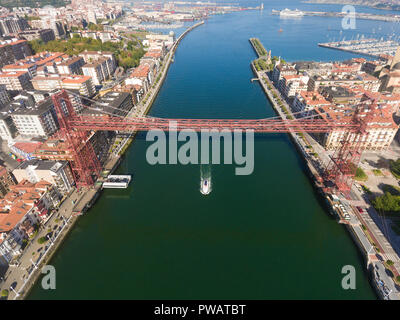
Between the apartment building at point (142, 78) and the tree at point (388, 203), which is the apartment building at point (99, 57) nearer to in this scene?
the apartment building at point (142, 78)

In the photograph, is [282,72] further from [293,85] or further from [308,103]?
[308,103]

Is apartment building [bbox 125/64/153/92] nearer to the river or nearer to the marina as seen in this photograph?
the river

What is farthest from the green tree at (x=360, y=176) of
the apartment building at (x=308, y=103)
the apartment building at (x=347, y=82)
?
the apartment building at (x=347, y=82)

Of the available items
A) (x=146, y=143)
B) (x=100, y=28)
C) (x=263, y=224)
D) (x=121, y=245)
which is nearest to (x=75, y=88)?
(x=146, y=143)

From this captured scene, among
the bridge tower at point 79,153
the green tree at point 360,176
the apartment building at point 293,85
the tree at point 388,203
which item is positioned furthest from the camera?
the apartment building at point 293,85

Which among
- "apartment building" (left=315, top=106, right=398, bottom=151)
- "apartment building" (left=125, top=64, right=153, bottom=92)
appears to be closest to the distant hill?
"apartment building" (left=125, top=64, right=153, bottom=92)

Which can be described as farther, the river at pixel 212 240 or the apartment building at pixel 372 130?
the apartment building at pixel 372 130

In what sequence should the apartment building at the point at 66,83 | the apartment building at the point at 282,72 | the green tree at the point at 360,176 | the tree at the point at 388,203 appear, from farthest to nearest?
the apartment building at the point at 282,72, the apartment building at the point at 66,83, the green tree at the point at 360,176, the tree at the point at 388,203

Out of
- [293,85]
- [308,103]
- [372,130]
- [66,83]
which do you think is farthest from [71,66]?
[372,130]
